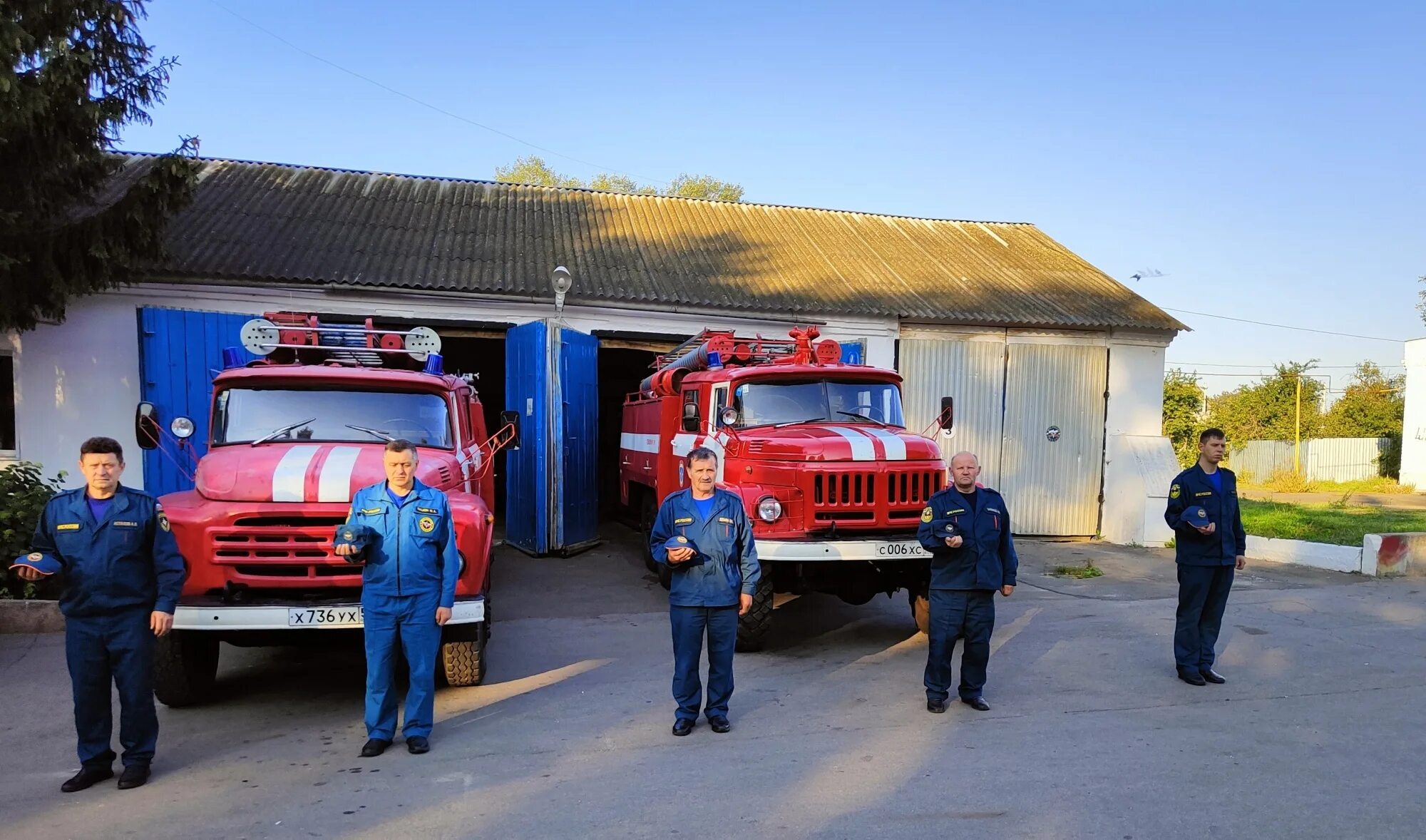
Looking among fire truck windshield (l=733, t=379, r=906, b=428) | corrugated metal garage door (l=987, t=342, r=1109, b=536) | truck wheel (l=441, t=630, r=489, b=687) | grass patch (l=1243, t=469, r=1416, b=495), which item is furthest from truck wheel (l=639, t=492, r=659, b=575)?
grass patch (l=1243, t=469, r=1416, b=495)

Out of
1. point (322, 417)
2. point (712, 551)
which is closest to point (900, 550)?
point (712, 551)

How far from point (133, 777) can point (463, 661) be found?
1.87 metres

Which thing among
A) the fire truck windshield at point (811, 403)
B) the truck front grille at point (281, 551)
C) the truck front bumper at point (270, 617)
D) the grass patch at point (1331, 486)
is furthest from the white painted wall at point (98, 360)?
the grass patch at point (1331, 486)

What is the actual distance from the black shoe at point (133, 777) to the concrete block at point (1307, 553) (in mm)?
12448

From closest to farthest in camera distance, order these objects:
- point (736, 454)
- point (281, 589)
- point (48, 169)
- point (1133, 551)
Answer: point (281, 589)
point (736, 454)
point (48, 169)
point (1133, 551)

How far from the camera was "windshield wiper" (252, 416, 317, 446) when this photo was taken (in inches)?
234

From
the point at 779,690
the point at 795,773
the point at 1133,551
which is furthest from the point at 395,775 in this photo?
the point at 1133,551

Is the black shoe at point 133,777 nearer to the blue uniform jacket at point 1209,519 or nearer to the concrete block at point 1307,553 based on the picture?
the blue uniform jacket at point 1209,519

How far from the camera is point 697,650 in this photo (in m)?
5.07

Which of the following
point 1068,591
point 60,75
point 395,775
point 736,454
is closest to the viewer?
point 395,775

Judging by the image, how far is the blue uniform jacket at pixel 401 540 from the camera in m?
4.59

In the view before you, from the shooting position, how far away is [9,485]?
791 centimetres

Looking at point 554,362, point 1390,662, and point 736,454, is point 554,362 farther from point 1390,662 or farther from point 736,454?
point 1390,662

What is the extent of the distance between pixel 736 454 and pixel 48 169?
753cm
